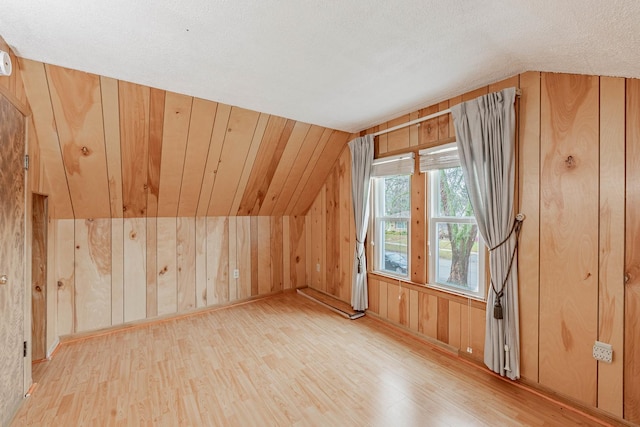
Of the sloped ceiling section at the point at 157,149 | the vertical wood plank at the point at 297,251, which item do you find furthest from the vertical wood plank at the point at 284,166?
the vertical wood plank at the point at 297,251

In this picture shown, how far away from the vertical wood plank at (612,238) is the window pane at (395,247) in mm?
1524

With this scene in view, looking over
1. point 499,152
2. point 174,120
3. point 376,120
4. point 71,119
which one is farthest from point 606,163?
point 71,119

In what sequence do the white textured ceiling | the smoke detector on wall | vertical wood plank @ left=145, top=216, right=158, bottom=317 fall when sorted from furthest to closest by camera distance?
vertical wood plank @ left=145, top=216, right=158, bottom=317 < the smoke detector on wall < the white textured ceiling

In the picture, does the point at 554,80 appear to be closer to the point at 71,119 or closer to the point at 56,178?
the point at 71,119

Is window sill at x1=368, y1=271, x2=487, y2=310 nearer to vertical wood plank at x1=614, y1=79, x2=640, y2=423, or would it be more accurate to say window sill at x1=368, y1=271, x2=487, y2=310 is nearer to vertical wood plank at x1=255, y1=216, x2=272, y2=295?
vertical wood plank at x1=614, y1=79, x2=640, y2=423

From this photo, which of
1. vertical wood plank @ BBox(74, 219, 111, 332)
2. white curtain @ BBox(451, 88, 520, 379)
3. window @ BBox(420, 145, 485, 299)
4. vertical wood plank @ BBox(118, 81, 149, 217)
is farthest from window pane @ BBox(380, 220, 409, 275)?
vertical wood plank @ BBox(74, 219, 111, 332)

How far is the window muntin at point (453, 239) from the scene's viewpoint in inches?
93.8

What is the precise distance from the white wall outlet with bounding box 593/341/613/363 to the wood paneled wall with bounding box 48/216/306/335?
3423 millimetres

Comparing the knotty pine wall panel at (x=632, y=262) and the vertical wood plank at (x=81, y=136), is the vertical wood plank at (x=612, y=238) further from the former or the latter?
the vertical wood plank at (x=81, y=136)

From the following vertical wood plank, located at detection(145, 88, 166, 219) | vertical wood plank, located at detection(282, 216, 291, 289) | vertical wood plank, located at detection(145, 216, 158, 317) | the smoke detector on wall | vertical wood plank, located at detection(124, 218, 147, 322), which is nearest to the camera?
the smoke detector on wall

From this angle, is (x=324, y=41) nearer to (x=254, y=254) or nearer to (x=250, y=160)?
(x=250, y=160)

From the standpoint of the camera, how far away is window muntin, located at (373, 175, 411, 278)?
2.99m

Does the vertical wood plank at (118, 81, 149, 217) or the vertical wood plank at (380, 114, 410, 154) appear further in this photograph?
the vertical wood plank at (380, 114, 410, 154)

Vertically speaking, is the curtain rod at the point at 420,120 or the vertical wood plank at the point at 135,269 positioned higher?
the curtain rod at the point at 420,120
